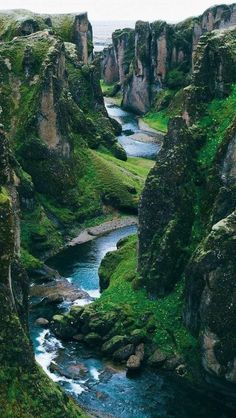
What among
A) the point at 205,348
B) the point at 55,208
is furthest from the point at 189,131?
the point at 55,208

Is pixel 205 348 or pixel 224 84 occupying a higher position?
pixel 224 84

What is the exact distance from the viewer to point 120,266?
8844 centimetres

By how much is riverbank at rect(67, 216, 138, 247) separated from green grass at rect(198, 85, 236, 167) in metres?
35.0

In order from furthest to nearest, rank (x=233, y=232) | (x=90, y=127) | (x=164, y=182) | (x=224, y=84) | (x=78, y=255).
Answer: (x=90, y=127), (x=78, y=255), (x=224, y=84), (x=164, y=182), (x=233, y=232)

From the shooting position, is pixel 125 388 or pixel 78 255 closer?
pixel 125 388

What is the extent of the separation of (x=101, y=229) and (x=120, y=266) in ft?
89.1

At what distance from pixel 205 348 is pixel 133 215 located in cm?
5818

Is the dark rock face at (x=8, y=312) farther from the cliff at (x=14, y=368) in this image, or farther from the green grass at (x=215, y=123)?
the green grass at (x=215, y=123)

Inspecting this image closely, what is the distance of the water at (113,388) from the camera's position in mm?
62375

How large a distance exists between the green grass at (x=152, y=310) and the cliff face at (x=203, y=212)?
1.42 metres

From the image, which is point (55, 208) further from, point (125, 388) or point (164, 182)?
point (125, 388)

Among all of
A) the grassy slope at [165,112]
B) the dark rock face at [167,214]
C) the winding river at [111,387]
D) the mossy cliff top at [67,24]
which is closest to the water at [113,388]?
the winding river at [111,387]

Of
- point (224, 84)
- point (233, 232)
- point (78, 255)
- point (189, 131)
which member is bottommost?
point (78, 255)

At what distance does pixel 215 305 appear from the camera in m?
64.5
